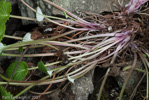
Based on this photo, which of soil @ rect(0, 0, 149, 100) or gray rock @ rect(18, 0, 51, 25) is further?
gray rock @ rect(18, 0, 51, 25)

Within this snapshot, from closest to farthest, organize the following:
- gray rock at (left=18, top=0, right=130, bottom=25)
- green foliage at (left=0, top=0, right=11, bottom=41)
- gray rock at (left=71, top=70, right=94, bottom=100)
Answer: green foliage at (left=0, top=0, right=11, bottom=41) → gray rock at (left=71, top=70, right=94, bottom=100) → gray rock at (left=18, top=0, right=130, bottom=25)

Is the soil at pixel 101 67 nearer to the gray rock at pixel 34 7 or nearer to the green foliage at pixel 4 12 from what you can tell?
the gray rock at pixel 34 7

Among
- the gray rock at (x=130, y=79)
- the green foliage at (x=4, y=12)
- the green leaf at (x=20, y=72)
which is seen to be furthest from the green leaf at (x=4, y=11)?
the gray rock at (x=130, y=79)

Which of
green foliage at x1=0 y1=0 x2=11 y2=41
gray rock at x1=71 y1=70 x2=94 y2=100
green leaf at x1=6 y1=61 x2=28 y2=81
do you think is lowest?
gray rock at x1=71 y1=70 x2=94 y2=100

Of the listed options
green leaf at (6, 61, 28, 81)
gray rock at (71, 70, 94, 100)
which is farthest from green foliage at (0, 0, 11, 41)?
gray rock at (71, 70, 94, 100)

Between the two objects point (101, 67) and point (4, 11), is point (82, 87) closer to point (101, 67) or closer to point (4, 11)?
point (101, 67)

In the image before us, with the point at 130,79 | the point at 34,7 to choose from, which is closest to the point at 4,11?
the point at 34,7

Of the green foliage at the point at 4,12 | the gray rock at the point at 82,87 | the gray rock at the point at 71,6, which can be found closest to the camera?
the green foliage at the point at 4,12

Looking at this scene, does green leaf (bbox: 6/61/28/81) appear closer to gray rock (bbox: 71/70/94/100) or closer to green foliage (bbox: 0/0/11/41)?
green foliage (bbox: 0/0/11/41)

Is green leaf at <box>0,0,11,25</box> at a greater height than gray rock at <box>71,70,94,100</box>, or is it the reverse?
green leaf at <box>0,0,11,25</box>
